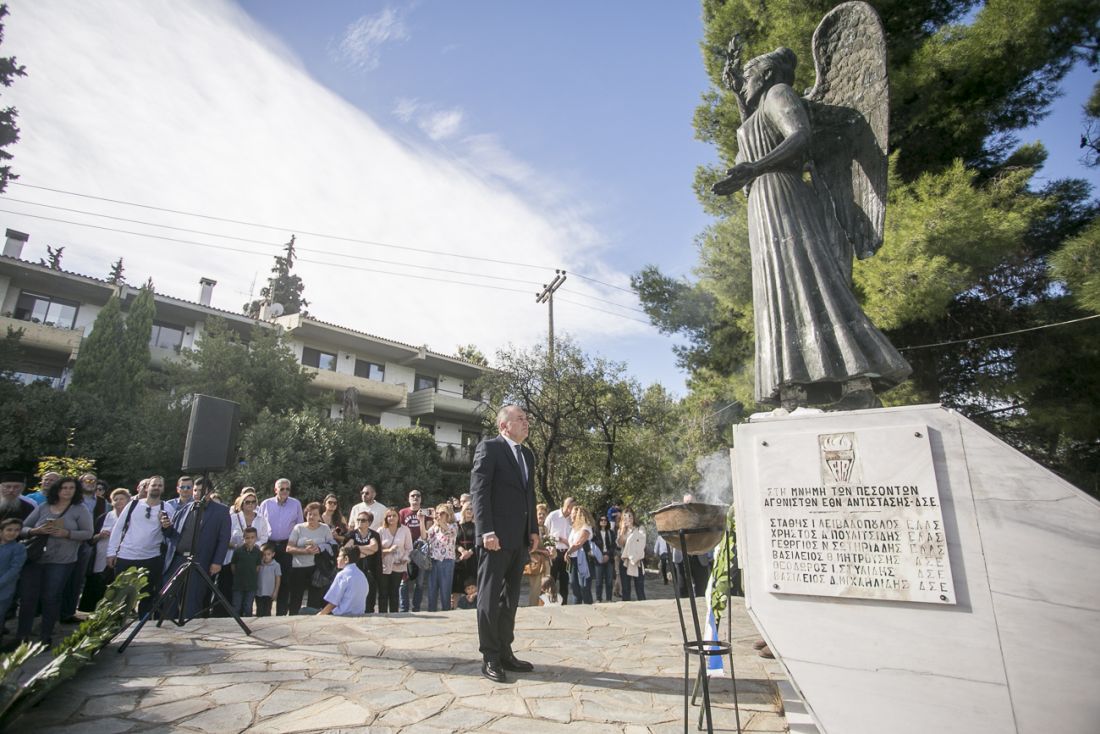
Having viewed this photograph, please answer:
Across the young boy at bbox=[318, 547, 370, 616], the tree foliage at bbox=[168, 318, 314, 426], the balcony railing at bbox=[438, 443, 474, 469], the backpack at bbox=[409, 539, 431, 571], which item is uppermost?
the tree foliage at bbox=[168, 318, 314, 426]

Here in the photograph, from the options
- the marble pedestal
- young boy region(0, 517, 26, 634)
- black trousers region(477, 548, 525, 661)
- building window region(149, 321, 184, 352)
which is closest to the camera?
the marble pedestal

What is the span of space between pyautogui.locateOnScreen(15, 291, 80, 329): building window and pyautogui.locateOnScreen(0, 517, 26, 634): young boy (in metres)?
21.5

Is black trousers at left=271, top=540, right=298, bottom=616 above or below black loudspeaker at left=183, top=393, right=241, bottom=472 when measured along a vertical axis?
below

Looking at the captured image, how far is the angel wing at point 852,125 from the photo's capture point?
364 cm

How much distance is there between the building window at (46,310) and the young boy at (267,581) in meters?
20.4

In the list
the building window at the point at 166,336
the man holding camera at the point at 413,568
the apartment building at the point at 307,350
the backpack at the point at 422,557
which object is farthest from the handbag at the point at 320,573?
the building window at the point at 166,336

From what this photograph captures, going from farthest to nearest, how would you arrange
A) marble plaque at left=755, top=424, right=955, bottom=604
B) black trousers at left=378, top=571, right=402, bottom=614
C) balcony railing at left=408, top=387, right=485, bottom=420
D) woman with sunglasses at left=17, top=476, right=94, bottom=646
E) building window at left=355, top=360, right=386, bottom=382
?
balcony railing at left=408, top=387, right=485, bottom=420, building window at left=355, top=360, right=386, bottom=382, black trousers at left=378, top=571, right=402, bottom=614, woman with sunglasses at left=17, top=476, right=94, bottom=646, marble plaque at left=755, top=424, right=955, bottom=604

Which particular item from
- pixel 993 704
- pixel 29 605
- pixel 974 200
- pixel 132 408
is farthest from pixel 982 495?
pixel 132 408

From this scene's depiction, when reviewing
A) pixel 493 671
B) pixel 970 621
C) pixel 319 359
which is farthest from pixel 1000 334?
pixel 319 359

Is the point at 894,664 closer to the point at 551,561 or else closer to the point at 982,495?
the point at 982,495

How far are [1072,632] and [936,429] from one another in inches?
32.6

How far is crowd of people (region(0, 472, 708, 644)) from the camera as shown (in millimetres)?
5203

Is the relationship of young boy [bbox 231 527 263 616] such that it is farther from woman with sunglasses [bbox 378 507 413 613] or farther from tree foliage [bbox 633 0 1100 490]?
tree foliage [bbox 633 0 1100 490]

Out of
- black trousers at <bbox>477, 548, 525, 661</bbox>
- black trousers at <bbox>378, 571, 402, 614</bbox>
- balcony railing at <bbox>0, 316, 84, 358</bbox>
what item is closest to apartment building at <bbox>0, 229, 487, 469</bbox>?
balcony railing at <bbox>0, 316, 84, 358</bbox>
